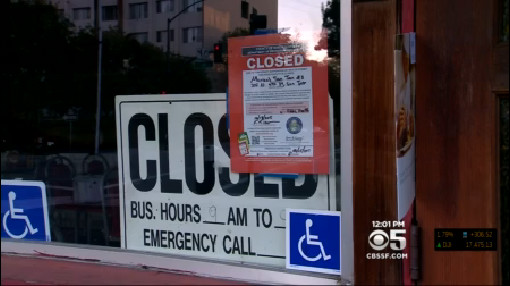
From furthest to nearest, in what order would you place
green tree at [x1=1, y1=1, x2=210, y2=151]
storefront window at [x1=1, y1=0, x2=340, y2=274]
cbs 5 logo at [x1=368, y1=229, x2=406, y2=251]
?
green tree at [x1=1, y1=1, x2=210, y2=151] → storefront window at [x1=1, y1=0, x2=340, y2=274] → cbs 5 logo at [x1=368, y1=229, x2=406, y2=251]

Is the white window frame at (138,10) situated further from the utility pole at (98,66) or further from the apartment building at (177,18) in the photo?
the utility pole at (98,66)

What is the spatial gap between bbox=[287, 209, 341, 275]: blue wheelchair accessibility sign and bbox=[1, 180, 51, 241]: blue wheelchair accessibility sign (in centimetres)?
240

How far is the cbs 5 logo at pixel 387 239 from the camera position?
13.8 ft

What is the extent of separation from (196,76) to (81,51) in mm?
1233

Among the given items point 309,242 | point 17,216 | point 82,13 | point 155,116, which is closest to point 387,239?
point 309,242

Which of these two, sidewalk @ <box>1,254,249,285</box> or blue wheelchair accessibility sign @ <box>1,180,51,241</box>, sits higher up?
blue wheelchair accessibility sign @ <box>1,180,51,241</box>

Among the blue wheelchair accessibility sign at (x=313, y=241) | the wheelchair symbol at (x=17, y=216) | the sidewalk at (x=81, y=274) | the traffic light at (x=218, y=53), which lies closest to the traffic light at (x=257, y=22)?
the traffic light at (x=218, y=53)

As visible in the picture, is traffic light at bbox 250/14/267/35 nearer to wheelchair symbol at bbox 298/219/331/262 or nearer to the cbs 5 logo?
wheelchair symbol at bbox 298/219/331/262

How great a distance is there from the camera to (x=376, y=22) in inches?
165

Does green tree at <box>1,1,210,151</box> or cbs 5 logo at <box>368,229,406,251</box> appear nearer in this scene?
cbs 5 logo at <box>368,229,406,251</box>

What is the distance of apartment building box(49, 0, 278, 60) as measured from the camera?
486 cm
